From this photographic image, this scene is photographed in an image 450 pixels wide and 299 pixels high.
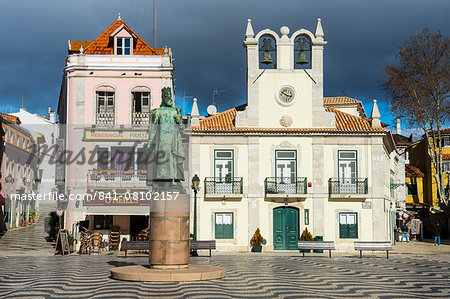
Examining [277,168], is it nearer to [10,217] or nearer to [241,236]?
[241,236]

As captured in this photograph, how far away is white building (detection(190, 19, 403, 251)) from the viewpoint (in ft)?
96.5

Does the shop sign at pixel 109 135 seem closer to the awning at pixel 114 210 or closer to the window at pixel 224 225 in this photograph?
the awning at pixel 114 210

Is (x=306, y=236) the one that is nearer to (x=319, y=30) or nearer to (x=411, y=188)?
(x=319, y=30)

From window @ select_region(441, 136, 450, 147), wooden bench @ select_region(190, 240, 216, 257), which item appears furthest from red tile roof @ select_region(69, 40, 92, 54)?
window @ select_region(441, 136, 450, 147)

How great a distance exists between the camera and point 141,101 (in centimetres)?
3036

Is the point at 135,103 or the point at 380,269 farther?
the point at 135,103

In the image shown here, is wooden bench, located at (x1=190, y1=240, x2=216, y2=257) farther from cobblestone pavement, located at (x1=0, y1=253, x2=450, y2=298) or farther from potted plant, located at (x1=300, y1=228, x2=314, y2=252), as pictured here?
potted plant, located at (x1=300, y1=228, x2=314, y2=252)

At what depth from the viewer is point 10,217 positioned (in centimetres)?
3875

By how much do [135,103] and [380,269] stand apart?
16.3m

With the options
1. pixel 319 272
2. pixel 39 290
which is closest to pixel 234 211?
pixel 319 272

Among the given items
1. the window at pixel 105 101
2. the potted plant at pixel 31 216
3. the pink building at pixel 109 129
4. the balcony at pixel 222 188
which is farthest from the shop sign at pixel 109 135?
the potted plant at pixel 31 216

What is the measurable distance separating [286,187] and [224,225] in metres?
3.65

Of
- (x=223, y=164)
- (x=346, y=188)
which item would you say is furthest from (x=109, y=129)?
(x=346, y=188)

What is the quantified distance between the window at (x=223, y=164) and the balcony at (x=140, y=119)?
3882 mm
